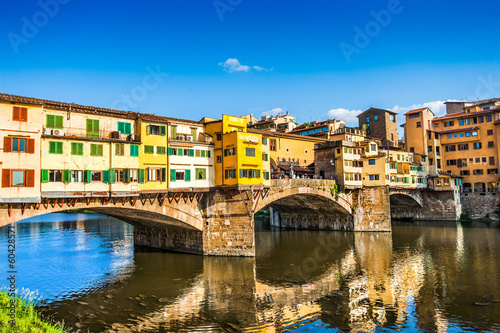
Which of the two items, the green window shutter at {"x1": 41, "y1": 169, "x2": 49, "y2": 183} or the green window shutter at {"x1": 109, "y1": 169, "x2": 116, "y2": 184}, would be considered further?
the green window shutter at {"x1": 109, "y1": 169, "x2": 116, "y2": 184}

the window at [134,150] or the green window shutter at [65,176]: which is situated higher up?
the window at [134,150]

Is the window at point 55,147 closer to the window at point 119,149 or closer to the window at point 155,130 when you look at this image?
the window at point 119,149

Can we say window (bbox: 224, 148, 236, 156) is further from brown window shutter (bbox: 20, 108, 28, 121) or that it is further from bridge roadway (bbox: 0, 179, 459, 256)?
brown window shutter (bbox: 20, 108, 28, 121)

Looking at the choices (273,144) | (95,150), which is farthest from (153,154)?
(273,144)

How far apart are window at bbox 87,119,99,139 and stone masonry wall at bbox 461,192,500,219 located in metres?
74.4

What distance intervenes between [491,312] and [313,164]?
42645mm

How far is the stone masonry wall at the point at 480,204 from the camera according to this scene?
71.3 meters

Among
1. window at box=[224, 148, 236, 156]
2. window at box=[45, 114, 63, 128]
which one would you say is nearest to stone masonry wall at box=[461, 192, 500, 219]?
window at box=[224, 148, 236, 156]

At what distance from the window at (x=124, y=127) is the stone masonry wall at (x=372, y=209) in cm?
4012

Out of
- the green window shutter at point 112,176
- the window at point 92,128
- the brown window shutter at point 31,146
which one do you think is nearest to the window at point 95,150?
the window at point 92,128

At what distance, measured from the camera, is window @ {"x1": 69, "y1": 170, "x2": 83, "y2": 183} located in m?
29.5

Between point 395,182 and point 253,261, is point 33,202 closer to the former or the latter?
point 253,261

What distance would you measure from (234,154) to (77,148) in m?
15.4

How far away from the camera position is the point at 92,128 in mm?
31453
